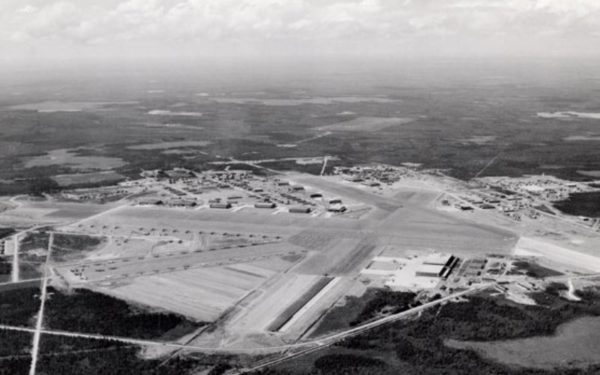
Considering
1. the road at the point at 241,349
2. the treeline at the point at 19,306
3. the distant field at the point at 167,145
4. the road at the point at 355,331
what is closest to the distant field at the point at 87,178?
the distant field at the point at 167,145

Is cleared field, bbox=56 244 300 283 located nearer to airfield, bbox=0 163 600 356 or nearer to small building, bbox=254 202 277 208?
airfield, bbox=0 163 600 356

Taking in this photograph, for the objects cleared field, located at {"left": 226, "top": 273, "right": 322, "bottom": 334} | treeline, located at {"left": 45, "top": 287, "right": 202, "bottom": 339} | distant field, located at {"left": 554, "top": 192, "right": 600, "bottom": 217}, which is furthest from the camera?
distant field, located at {"left": 554, "top": 192, "right": 600, "bottom": 217}

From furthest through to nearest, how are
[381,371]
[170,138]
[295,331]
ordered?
[170,138], [295,331], [381,371]

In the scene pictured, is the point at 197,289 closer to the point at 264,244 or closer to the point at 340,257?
the point at 264,244

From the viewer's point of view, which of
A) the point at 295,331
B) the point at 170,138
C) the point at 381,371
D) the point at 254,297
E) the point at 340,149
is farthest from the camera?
the point at 170,138

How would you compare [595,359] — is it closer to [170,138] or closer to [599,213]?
[599,213]

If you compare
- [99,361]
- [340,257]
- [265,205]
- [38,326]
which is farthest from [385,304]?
[265,205]

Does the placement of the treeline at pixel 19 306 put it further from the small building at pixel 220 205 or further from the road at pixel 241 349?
the small building at pixel 220 205

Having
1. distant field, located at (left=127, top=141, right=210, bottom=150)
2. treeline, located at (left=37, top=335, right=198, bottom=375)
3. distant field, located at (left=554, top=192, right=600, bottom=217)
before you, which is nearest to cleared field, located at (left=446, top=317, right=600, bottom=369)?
treeline, located at (left=37, top=335, right=198, bottom=375)

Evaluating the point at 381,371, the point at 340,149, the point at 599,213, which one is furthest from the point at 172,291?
the point at 340,149
